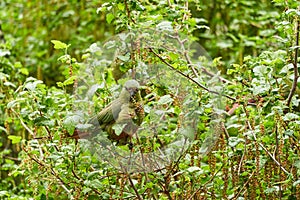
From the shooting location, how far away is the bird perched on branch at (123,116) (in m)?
1.54

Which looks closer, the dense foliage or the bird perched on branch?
the bird perched on branch

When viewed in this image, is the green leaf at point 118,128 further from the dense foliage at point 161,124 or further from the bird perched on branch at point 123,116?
the dense foliage at point 161,124

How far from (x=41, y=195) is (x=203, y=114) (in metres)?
0.57

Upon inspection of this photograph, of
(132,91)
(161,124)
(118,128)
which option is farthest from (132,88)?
(161,124)

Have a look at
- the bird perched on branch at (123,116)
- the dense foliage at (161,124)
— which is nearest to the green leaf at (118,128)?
the bird perched on branch at (123,116)

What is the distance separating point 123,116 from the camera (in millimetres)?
1542

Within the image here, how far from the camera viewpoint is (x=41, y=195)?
183 cm

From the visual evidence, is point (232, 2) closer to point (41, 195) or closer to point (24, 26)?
point (24, 26)

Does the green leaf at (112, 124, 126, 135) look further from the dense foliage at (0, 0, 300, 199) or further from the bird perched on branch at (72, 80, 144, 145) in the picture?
the dense foliage at (0, 0, 300, 199)

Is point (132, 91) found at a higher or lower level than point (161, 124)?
higher

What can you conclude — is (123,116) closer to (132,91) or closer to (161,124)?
(132,91)

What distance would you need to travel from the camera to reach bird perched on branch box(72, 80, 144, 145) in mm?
1538

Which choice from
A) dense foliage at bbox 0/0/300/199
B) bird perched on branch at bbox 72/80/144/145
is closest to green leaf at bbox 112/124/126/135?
bird perched on branch at bbox 72/80/144/145

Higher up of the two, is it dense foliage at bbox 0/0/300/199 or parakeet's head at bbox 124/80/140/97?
parakeet's head at bbox 124/80/140/97
